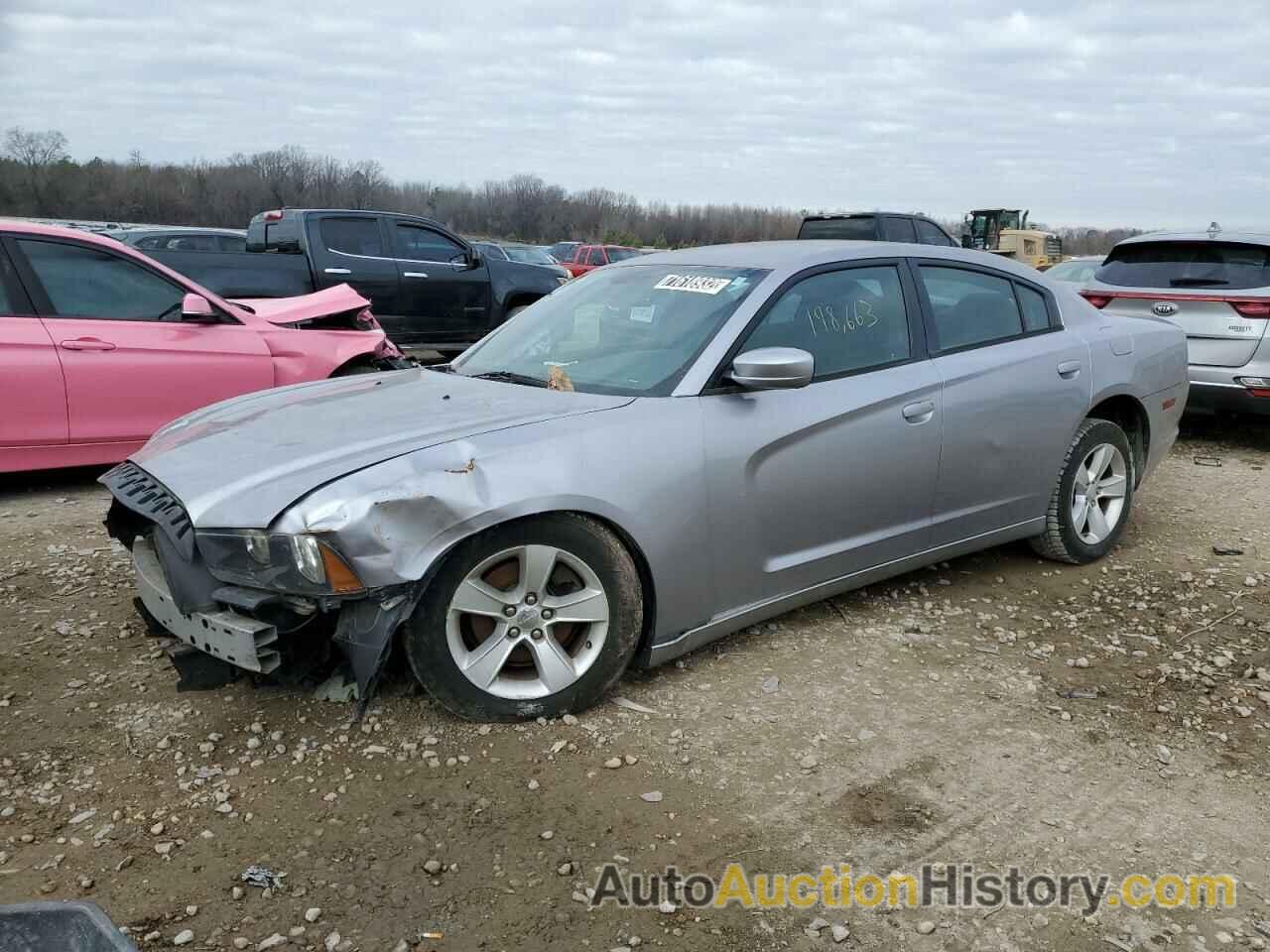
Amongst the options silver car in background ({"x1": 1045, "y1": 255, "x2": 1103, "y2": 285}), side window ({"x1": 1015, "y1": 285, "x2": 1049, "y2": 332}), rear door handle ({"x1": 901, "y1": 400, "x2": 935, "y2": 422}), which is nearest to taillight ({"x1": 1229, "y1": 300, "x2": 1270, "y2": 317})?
side window ({"x1": 1015, "y1": 285, "x2": 1049, "y2": 332})

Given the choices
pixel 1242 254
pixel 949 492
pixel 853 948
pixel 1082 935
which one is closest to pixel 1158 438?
pixel 949 492

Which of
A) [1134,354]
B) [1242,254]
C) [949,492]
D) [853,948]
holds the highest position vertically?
[1242,254]

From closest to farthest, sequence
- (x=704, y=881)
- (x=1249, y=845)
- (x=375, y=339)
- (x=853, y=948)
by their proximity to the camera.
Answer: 1. (x=853, y=948)
2. (x=704, y=881)
3. (x=1249, y=845)
4. (x=375, y=339)

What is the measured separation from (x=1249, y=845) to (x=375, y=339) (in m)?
5.90

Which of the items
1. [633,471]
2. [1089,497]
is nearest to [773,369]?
[633,471]

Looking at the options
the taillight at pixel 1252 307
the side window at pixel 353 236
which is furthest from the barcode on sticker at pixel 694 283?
the side window at pixel 353 236

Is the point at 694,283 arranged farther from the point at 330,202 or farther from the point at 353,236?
the point at 330,202

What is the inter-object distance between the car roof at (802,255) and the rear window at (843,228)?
31.3ft

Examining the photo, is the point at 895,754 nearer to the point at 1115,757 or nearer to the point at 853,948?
the point at 1115,757

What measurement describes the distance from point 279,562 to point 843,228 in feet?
42.6

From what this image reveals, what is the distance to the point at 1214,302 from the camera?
23.6 ft

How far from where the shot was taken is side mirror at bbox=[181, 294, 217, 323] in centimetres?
603

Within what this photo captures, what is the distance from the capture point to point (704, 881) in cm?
255

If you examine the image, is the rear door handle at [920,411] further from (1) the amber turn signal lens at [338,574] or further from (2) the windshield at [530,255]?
(2) the windshield at [530,255]
